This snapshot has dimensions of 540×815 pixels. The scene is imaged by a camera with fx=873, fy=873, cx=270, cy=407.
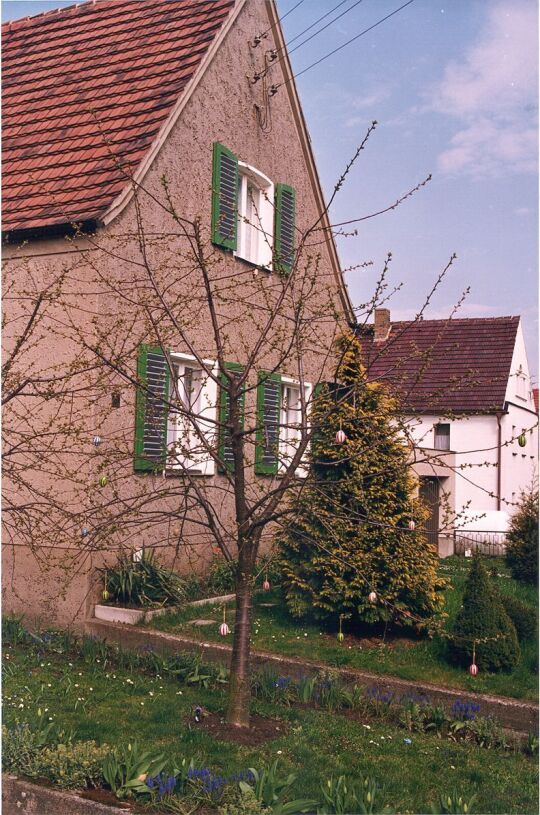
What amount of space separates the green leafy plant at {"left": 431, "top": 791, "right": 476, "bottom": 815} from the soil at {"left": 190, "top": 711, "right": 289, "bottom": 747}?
1408 millimetres

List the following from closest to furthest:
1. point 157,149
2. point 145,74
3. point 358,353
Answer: point 358,353 → point 157,149 → point 145,74

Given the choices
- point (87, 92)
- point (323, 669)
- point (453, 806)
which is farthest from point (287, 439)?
point (87, 92)

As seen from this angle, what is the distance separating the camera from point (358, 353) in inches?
337

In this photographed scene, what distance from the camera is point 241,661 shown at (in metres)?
6.11

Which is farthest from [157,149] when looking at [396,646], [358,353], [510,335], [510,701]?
[510,335]

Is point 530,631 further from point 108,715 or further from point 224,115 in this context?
point 224,115

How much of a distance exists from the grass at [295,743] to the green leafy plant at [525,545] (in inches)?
280

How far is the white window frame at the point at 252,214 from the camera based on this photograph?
12336mm

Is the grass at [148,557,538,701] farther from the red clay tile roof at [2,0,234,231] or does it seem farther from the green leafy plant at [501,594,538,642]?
the red clay tile roof at [2,0,234,231]

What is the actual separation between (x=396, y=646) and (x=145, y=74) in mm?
7456

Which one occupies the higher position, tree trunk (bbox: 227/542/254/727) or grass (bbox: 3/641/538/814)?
tree trunk (bbox: 227/542/254/727)

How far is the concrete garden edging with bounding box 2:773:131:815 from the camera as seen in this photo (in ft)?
15.9

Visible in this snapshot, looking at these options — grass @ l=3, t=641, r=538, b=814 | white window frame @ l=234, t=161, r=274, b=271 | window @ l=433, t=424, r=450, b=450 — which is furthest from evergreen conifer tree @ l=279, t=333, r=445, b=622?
window @ l=433, t=424, r=450, b=450

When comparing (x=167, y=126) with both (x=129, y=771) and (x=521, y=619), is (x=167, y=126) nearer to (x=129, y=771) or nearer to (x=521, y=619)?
(x=521, y=619)
